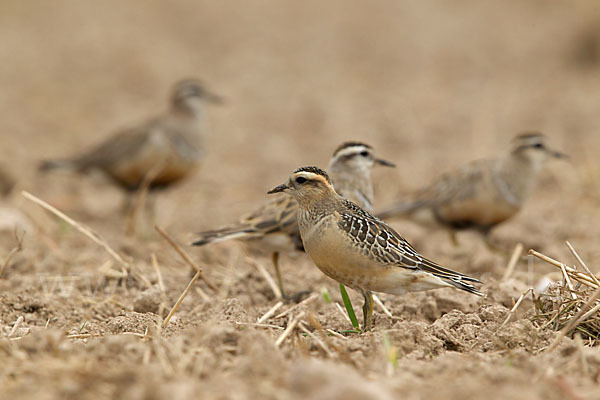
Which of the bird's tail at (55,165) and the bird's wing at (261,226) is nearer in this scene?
the bird's wing at (261,226)

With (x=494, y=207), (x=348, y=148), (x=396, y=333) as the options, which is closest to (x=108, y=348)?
(x=396, y=333)

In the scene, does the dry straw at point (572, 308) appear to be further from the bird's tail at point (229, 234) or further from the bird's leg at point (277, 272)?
the bird's tail at point (229, 234)

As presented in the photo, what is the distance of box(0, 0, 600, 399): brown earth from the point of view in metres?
4.30

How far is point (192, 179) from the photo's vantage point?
12781 millimetres

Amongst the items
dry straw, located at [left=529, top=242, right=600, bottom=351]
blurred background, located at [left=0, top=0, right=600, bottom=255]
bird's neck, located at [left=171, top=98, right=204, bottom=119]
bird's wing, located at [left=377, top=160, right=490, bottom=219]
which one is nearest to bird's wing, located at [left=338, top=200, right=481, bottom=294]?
dry straw, located at [left=529, top=242, right=600, bottom=351]

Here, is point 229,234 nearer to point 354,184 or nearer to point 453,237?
point 354,184

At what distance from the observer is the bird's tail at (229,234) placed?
708cm

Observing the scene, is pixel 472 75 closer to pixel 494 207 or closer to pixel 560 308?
pixel 494 207

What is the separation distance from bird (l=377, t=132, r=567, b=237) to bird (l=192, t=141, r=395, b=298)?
172cm

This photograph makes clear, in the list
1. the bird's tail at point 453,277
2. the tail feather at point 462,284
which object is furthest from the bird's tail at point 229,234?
the tail feather at point 462,284

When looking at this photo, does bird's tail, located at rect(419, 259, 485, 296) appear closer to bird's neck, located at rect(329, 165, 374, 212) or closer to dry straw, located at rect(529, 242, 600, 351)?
dry straw, located at rect(529, 242, 600, 351)

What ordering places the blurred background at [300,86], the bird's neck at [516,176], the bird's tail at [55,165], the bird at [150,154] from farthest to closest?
the blurred background at [300,86]
the bird's tail at [55,165]
the bird at [150,154]
the bird's neck at [516,176]

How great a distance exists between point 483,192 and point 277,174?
4.25 meters

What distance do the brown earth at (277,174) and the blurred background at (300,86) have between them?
6cm
